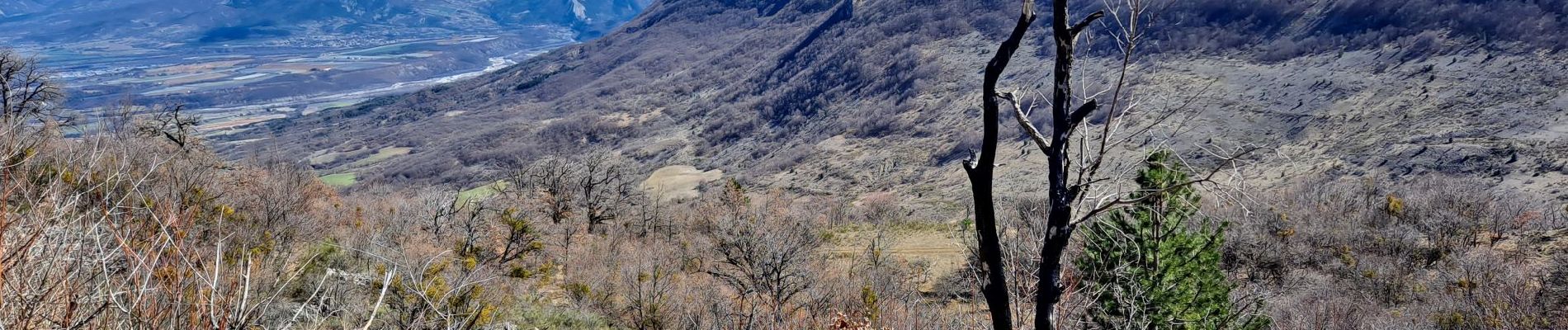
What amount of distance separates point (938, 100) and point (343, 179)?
6708 cm

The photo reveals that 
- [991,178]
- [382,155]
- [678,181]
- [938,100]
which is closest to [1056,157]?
[991,178]

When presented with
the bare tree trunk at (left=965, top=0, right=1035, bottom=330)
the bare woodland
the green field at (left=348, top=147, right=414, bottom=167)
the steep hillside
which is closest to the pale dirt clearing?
the steep hillside

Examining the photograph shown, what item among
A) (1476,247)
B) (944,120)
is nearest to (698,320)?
(1476,247)

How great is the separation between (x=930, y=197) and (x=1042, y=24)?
169 ft

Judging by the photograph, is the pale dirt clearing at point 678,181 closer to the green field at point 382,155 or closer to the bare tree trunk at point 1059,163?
the green field at point 382,155

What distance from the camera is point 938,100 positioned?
74.5 metres

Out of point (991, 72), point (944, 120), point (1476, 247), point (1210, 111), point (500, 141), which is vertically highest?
point (991, 72)

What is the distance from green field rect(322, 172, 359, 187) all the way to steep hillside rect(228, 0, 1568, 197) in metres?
2.56

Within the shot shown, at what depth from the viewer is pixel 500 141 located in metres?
99.7

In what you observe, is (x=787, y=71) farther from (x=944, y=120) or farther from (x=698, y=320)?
(x=698, y=320)

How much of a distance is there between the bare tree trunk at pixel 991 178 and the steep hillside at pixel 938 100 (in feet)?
0.72

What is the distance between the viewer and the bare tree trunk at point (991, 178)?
14.0 ft

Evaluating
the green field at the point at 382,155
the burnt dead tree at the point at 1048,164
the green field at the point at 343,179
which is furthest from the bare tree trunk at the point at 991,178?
the green field at the point at 382,155

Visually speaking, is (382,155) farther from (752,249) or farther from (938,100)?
(752,249)
